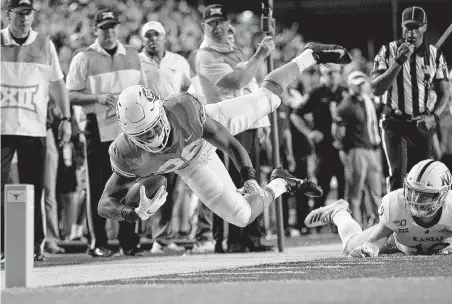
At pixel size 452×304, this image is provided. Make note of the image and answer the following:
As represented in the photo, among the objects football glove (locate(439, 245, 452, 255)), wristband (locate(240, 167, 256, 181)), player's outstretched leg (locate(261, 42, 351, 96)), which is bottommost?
football glove (locate(439, 245, 452, 255))

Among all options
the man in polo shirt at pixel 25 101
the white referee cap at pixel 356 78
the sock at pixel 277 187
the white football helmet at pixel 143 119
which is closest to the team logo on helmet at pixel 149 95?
the white football helmet at pixel 143 119

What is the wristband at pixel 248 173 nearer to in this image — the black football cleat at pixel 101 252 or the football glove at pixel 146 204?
the football glove at pixel 146 204

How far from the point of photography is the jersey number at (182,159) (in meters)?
6.71

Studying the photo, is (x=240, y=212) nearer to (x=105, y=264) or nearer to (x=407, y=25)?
(x=105, y=264)

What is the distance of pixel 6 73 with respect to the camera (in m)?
8.22

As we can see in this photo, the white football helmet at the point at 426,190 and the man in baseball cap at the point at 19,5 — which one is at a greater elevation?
the man in baseball cap at the point at 19,5

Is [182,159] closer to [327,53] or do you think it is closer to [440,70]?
[327,53]

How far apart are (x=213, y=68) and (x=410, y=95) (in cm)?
167

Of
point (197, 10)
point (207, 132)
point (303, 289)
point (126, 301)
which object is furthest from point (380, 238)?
point (197, 10)

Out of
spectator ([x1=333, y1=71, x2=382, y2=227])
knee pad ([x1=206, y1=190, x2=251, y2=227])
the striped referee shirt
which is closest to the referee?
the striped referee shirt

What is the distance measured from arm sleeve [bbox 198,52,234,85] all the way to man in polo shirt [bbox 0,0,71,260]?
129 centimetres

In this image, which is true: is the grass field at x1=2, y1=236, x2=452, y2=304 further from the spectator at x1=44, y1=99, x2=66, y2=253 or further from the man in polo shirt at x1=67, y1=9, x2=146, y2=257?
the spectator at x1=44, y1=99, x2=66, y2=253

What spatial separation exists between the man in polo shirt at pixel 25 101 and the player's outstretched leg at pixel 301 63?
1959 millimetres

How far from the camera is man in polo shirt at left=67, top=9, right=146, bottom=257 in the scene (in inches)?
340
